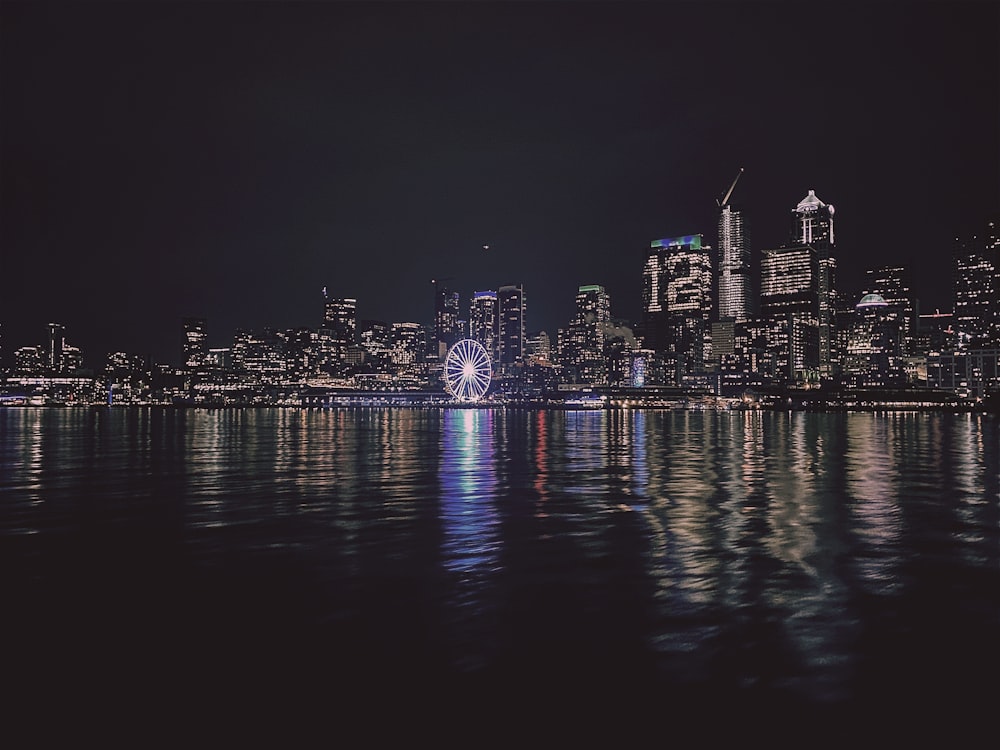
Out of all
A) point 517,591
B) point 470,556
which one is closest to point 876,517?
point 470,556

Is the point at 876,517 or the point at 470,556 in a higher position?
the point at 470,556

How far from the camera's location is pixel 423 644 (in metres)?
12.8

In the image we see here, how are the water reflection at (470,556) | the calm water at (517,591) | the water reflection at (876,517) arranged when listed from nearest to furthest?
the calm water at (517,591)
the water reflection at (470,556)
the water reflection at (876,517)

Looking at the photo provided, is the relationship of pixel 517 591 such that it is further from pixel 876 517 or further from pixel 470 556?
pixel 876 517

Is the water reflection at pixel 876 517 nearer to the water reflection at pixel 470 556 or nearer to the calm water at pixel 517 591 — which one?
the calm water at pixel 517 591

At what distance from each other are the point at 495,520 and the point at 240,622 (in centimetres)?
1312

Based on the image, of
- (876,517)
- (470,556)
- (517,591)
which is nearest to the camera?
(517,591)

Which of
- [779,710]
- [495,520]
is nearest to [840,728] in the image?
[779,710]

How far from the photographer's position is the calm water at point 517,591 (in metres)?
11.3

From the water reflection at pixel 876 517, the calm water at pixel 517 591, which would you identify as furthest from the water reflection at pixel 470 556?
the water reflection at pixel 876 517

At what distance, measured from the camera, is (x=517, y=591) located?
16.5 meters

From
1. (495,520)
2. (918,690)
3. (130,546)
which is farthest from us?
(495,520)

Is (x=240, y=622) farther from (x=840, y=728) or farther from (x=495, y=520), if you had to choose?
(x=495, y=520)

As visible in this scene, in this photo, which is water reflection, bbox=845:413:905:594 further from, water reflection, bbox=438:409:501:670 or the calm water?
water reflection, bbox=438:409:501:670
